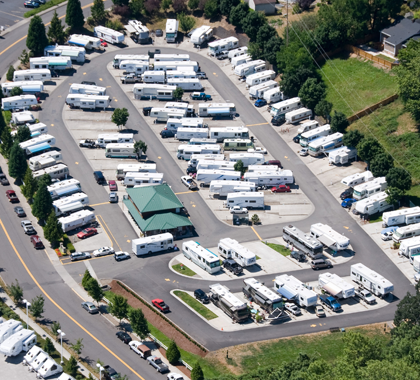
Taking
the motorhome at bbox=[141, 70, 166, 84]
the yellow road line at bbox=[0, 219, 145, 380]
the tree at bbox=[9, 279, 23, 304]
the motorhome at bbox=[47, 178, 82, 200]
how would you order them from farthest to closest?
the motorhome at bbox=[141, 70, 166, 84] < the motorhome at bbox=[47, 178, 82, 200] < the tree at bbox=[9, 279, 23, 304] < the yellow road line at bbox=[0, 219, 145, 380]

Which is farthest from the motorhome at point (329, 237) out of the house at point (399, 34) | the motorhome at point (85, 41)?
the motorhome at point (85, 41)

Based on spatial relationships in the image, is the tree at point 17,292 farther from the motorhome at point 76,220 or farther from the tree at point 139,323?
the tree at point 139,323

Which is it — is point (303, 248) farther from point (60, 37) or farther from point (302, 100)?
point (60, 37)

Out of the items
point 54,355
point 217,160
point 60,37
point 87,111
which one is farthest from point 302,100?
point 54,355

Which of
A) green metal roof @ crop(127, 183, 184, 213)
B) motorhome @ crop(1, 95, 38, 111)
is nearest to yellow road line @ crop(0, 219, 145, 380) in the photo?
green metal roof @ crop(127, 183, 184, 213)

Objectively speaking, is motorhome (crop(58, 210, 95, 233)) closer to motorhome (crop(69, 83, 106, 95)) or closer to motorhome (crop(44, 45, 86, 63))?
motorhome (crop(69, 83, 106, 95))
